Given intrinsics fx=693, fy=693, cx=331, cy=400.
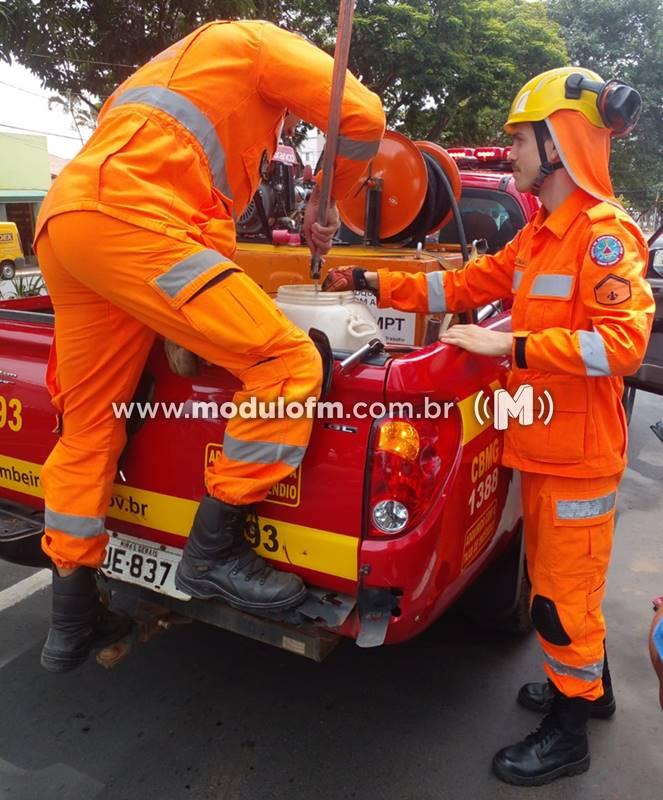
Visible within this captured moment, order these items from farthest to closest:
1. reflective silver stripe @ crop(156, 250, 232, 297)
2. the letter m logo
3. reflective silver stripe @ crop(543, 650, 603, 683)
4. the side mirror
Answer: the side mirror
reflective silver stripe @ crop(543, 650, 603, 683)
the letter m logo
reflective silver stripe @ crop(156, 250, 232, 297)

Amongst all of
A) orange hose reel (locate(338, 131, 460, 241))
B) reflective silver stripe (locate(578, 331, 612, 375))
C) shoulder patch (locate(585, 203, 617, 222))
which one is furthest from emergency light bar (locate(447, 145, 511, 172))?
reflective silver stripe (locate(578, 331, 612, 375))

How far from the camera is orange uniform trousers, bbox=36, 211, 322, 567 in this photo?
181 cm

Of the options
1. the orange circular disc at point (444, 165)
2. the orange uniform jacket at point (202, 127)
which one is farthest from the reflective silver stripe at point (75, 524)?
the orange circular disc at point (444, 165)

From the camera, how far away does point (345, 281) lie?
2.60 m

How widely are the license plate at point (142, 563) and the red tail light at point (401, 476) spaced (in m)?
0.68

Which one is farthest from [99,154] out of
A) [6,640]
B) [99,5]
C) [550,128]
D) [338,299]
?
[99,5]

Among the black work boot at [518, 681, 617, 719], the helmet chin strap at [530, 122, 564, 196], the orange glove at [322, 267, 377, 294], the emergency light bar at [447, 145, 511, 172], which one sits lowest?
the black work boot at [518, 681, 617, 719]

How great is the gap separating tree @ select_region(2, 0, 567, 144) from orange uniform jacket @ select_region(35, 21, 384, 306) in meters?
6.91

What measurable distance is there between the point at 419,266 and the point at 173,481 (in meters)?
1.42

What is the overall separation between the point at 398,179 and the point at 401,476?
204 cm

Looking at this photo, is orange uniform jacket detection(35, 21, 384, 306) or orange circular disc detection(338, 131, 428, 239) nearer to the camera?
orange uniform jacket detection(35, 21, 384, 306)

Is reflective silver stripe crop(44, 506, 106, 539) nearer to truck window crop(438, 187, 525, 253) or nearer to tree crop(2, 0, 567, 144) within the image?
truck window crop(438, 187, 525, 253)

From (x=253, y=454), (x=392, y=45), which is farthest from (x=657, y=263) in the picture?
(x=392, y=45)

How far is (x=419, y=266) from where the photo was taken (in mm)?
2947
